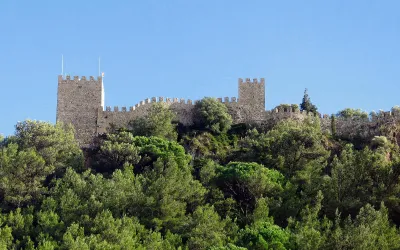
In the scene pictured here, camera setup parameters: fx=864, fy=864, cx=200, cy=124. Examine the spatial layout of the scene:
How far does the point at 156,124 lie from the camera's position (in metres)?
56.1

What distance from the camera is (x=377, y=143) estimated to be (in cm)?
5503

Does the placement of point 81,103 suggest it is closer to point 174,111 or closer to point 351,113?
point 174,111

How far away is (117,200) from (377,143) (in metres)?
18.8

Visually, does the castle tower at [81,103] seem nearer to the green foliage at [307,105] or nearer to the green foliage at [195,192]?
the green foliage at [195,192]

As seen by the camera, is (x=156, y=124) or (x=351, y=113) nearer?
(x=156, y=124)

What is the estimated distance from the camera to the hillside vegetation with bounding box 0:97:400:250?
4047 centimetres

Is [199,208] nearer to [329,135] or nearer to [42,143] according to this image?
[42,143]

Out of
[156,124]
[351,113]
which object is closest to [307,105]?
[351,113]

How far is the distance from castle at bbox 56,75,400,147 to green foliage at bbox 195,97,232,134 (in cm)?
97

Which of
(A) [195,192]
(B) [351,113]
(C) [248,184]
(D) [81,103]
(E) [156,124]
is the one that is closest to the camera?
(A) [195,192]

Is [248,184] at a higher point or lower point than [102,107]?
lower

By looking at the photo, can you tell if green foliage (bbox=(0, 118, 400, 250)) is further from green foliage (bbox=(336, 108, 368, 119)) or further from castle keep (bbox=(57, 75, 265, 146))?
green foliage (bbox=(336, 108, 368, 119))

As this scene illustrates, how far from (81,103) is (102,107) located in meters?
1.45

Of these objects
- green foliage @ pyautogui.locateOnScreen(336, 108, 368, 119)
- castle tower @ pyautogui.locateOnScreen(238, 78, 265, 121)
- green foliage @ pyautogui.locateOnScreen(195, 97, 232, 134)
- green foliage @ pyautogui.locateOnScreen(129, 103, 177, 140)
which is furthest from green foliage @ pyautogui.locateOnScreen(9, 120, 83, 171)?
green foliage @ pyautogui.locateOnScreen(336, 108, 368, 119)
